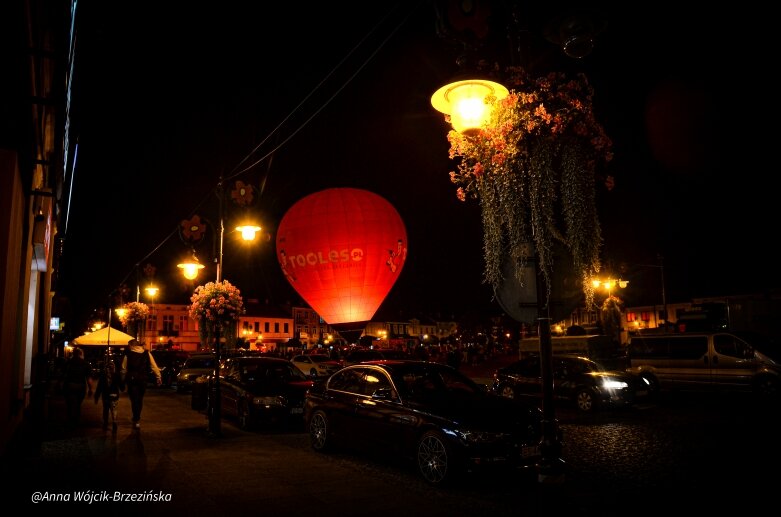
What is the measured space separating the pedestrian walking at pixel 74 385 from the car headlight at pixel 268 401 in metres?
4.40

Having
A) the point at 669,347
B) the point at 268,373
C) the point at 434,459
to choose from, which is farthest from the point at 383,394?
the point at 669,347

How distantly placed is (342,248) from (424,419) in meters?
16.7

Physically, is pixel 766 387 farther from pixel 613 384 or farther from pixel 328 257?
pixel 328 257

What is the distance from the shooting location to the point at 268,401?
42.2ft

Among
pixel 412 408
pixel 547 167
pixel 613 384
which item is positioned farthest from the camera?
pixel 613 384

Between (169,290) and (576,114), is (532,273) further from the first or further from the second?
(169,290)

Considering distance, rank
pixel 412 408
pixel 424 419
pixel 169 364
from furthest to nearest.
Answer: pixel 169 364
pixel 412 408
pixel 424 419

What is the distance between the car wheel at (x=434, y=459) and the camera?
7.51 meters

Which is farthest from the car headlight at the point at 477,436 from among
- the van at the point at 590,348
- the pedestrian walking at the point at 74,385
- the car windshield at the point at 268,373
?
the van at the point at 590,348

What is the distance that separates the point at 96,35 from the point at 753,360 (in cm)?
1829

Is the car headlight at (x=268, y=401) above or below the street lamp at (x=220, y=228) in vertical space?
below

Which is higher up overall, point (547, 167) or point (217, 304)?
point (547, 167)

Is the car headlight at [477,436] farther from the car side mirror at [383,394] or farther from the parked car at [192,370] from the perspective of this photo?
the parked car at [192,370]

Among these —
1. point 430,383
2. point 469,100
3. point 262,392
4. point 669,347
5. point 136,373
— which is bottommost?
point 262,392
